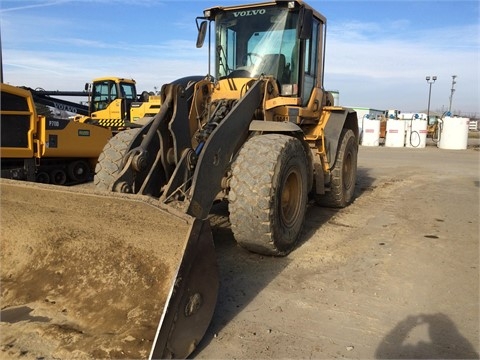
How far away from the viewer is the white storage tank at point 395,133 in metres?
24.6

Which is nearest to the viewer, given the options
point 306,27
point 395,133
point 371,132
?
point 306,27

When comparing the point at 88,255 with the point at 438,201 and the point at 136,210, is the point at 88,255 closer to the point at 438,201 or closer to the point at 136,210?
the point at 136,210

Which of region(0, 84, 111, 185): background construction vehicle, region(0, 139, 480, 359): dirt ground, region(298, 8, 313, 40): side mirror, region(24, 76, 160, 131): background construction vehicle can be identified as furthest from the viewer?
region(24, 76, 160, 131): background construction vehicle

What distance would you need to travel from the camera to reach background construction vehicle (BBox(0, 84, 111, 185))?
8.32 metres

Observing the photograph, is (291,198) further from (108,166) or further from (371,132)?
(371,132)

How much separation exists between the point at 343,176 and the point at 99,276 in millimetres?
4785

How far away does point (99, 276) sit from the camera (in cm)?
337

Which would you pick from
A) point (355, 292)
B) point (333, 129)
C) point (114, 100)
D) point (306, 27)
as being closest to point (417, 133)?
point (114, 100)

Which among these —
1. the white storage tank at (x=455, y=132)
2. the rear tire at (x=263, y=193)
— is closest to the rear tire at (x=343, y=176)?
the rear tire at (x=263, y=193)

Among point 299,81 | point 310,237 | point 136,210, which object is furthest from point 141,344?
point 299,81

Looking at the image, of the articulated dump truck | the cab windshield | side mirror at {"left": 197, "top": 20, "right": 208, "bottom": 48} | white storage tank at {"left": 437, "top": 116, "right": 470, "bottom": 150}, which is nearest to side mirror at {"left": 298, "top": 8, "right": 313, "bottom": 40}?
the articulated dump truck

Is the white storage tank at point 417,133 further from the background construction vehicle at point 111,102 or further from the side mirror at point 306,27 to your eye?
the side mirror at point 306,27

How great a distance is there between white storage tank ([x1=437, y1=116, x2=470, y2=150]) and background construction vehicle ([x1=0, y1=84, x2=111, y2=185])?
63.9 ft

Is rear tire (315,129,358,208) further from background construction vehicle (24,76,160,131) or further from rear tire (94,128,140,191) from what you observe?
background construction vehicle (24,76,160,131)
